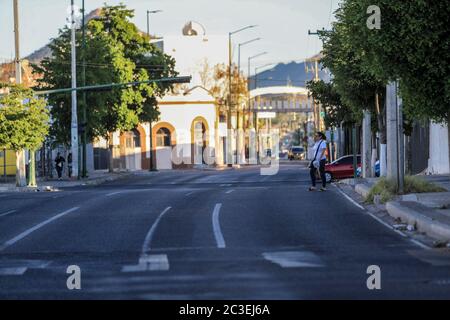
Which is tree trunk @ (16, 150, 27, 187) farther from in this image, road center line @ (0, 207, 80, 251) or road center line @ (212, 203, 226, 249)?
road center line @ (212, 203, 226, 249)

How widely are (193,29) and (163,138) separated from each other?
50.3m

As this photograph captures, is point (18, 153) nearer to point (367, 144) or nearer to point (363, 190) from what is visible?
point (367, 144)

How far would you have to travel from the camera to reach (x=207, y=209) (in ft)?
82.8

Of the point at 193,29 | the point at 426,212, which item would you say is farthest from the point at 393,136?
the point at 193,29

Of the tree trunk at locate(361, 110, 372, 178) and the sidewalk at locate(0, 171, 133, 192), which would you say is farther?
the sidewalk at locate(0, 171, 133, 192)

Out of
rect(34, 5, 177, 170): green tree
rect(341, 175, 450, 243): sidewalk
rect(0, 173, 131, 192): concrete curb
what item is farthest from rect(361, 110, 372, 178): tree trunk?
rect(34, 5, 177, 170): green tree

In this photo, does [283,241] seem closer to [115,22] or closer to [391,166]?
[391,166]

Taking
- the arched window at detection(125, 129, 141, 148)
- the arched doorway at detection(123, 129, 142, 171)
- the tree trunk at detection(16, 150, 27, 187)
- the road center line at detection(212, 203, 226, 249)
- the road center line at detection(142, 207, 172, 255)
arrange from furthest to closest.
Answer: the arched window at detection(125, 129, 141, 148) → the arched doorway at detection(123, 129, 142, 171) → the tree trunk at detection(16, 150, 27, 187) → the road center line at detection(212, 203, 226, 249) → the road center line at detection(142, 207, 172, 255)

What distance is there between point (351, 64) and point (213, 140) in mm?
68563

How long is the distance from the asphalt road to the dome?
118421 mm

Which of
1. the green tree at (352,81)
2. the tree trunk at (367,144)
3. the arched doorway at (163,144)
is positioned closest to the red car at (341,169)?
the tree trunk at (367,144)

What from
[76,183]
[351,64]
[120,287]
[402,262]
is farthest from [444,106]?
[76,183]

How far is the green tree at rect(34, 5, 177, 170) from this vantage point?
6209cm

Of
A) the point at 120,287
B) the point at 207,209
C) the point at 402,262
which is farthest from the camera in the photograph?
the point at 207,209
